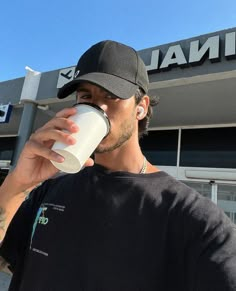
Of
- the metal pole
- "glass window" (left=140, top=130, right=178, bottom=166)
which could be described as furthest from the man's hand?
"glass window" (left=140, top=130, right=178, bottom=166)

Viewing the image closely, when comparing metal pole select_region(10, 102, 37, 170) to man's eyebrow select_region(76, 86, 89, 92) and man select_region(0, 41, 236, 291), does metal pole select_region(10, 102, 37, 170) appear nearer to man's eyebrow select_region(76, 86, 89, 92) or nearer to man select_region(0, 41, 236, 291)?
man select_region(0, 41, 236, 291)

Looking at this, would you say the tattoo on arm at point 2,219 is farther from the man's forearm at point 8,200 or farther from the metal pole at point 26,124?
the metal pole at point 26,124

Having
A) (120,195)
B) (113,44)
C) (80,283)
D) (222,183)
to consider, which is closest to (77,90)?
(113,44)

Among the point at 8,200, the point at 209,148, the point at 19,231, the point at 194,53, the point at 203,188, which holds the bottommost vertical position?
the point at 19,231

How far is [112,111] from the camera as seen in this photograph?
1097 mm

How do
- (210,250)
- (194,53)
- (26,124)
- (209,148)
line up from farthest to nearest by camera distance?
1. (26,124)
2. (209,148)
3. (194,53)
4. (210,250)

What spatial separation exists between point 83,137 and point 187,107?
3.78m

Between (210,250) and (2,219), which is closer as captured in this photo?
(210,250)

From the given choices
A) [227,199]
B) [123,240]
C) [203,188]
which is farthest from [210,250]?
[203,188]

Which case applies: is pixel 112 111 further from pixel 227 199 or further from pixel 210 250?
pixel 227 199

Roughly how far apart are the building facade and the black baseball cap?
2429mm

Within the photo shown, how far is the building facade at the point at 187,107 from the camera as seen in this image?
3.55 m

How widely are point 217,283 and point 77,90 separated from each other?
2.69ft

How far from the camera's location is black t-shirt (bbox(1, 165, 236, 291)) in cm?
85
